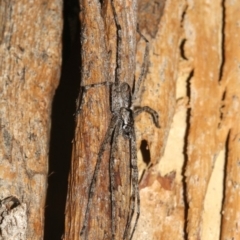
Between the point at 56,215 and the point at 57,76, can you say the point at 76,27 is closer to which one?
the point at 57,76

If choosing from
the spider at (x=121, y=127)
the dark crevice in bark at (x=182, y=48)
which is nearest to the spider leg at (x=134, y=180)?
the spider at (x=121, y=127)

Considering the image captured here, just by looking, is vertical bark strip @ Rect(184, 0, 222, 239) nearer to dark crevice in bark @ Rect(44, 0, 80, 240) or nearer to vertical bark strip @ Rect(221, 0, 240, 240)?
vertical bark strip @ Rect(221, 0, 240, 240)

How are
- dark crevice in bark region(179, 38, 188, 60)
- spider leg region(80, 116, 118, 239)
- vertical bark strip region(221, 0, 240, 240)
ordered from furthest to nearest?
A: dark crevice in bark region(179, 38, 188, 60) < vertical bark strip region(221, 0, 240, 240) < spider leg region(80, 116, 118, 239)

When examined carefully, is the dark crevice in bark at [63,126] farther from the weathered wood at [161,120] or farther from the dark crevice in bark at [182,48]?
the dark crevice in bark at [182,48]

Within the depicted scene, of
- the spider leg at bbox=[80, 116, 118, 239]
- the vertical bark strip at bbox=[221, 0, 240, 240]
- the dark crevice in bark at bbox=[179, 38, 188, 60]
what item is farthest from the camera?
the dark crevice in bark at bbox=[179, 38, 188, 60]

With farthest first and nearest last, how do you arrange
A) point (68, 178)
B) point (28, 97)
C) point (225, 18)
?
point (225, 18) < point (28, 97) < point (68, 178)

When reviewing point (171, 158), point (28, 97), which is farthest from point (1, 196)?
point (171, 158)

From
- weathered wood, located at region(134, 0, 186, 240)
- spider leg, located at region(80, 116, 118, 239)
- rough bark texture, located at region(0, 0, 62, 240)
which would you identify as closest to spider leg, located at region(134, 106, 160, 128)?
weathered wood, located at region(134, 0, 186, 240)
